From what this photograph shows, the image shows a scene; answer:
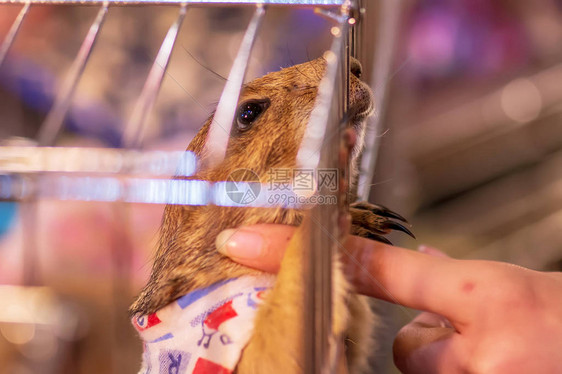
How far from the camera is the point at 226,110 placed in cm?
55

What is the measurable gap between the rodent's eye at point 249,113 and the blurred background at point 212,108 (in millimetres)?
40

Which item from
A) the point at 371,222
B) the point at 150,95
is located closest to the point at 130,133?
the point at 150,95

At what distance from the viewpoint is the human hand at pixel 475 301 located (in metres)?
0.38

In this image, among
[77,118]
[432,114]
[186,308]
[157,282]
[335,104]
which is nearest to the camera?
[335,104]

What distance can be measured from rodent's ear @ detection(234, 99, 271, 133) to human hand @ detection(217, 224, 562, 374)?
0.23 metres

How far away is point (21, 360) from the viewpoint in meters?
0.73

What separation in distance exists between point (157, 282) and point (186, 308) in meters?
0.12

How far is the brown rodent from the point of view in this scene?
50 cm

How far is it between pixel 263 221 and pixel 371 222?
0.41 feet

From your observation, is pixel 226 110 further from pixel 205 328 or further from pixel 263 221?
pixel 205 328

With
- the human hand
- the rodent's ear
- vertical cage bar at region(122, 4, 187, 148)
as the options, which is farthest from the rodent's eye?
the human hand

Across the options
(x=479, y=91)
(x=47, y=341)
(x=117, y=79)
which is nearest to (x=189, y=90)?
(x=117, y=79)

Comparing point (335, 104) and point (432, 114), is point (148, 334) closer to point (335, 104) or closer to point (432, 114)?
point (335, 104)

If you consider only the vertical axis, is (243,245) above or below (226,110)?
below
